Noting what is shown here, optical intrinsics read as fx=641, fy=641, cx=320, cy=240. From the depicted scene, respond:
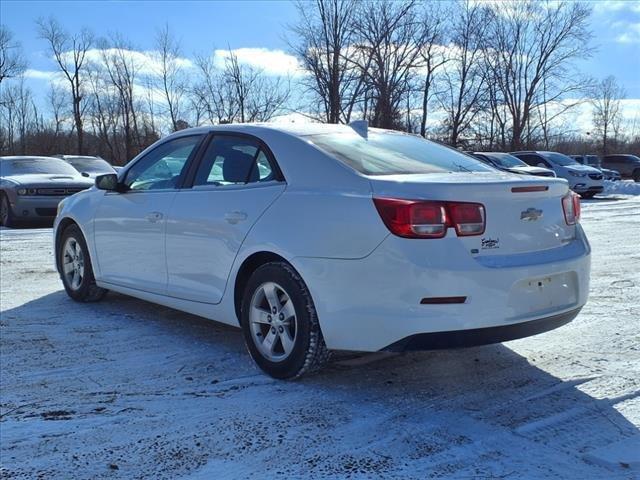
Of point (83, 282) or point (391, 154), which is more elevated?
point (391, 154)

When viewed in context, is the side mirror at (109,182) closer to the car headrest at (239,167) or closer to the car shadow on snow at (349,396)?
the car shadow on snow at (349,396)

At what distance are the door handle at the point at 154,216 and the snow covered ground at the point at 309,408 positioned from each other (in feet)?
2.81

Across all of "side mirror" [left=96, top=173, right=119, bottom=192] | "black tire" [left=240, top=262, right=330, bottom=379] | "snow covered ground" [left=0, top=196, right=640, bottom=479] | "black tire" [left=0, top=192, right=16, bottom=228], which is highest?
"side mirror" [left=96, top=173, right=119, bottom=192]

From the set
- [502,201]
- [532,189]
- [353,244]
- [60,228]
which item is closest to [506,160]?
[60,228]

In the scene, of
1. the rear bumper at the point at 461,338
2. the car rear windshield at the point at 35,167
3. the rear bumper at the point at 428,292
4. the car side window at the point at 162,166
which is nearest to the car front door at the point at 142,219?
the car side window at the point at 162,166

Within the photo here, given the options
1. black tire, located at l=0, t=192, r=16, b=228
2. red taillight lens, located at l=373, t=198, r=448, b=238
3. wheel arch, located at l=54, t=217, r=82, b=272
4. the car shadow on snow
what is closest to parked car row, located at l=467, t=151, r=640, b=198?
black tire, located at l=0, t=192, r=16, b=228

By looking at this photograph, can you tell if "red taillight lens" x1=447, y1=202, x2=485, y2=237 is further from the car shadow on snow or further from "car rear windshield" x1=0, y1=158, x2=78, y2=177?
"car rear windshield" x1=0, y1=158, x2=78, y2=177

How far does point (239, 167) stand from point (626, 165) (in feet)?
139

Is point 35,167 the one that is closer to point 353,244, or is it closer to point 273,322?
point 273,322

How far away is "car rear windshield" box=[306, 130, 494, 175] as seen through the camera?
371 cm

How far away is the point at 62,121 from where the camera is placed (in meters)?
57.8

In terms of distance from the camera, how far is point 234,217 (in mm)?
3971

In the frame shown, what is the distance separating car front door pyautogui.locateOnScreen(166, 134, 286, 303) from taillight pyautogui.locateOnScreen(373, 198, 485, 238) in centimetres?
85

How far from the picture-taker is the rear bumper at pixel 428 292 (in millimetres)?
3139
